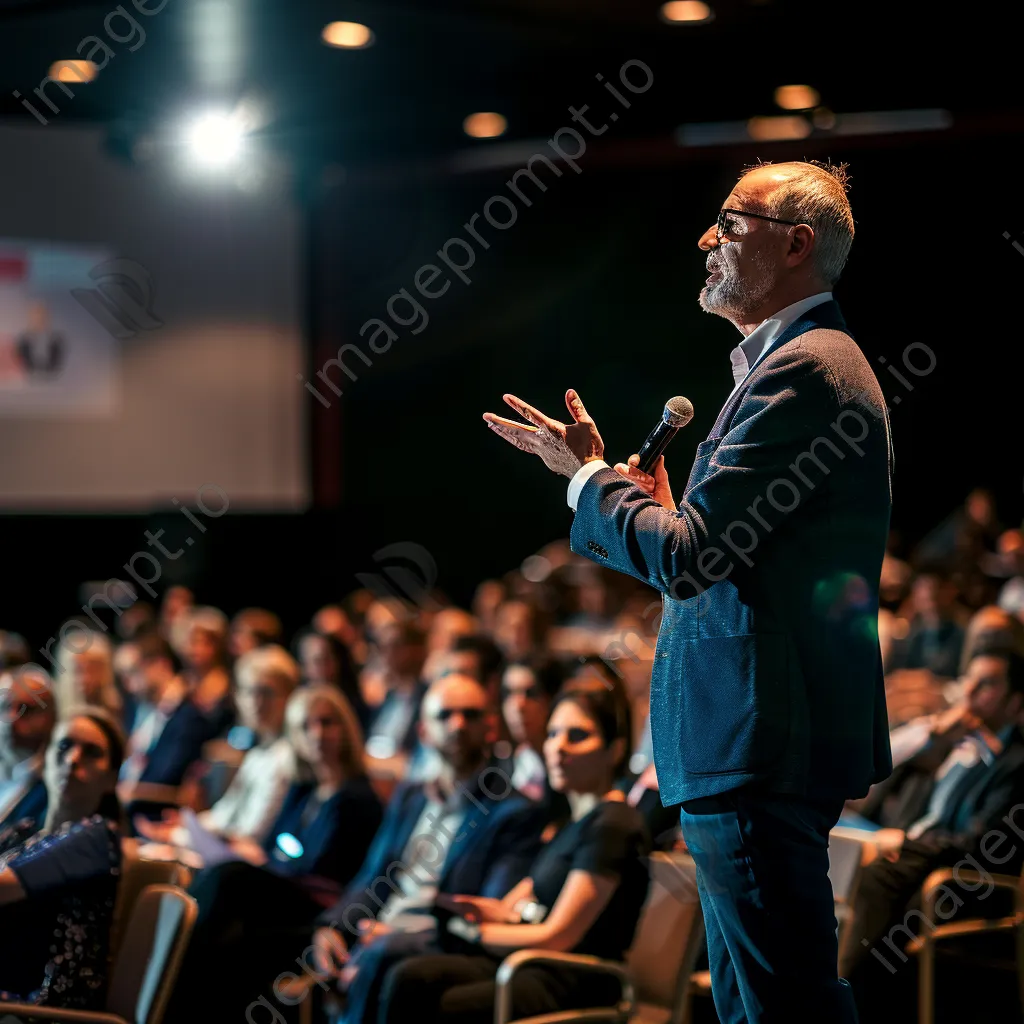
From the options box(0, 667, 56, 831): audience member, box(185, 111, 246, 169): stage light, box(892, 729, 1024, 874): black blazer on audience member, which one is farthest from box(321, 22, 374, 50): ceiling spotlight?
box(892, 729, 1024, 874): black blazer on audience member

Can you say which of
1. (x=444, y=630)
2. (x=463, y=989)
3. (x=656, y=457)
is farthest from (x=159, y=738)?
(x=656, y=457)

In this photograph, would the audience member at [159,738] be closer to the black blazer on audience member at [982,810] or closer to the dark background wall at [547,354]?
the black blazer on audience member at [982,810]

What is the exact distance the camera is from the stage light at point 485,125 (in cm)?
779

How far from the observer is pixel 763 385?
1.54 meters

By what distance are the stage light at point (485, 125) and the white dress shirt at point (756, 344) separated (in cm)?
639

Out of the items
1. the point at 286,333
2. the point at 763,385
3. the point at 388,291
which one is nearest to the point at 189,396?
the point at 286,333

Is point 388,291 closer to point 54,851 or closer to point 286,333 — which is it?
point 286,333

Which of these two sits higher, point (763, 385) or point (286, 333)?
point (286, 333)

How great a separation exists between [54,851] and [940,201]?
832 centimetres

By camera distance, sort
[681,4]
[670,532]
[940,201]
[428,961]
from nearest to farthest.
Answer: [670,532], [428,961], [681,4], [940,201]

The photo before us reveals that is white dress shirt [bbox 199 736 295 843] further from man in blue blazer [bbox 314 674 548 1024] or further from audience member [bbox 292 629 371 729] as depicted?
audience member [bbox 292 629 371 729]

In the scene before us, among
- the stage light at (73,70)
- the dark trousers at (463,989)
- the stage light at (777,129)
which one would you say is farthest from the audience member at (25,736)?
the stage light at (777,129)

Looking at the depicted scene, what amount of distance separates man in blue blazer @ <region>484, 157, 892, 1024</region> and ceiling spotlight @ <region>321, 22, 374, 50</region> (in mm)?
5000

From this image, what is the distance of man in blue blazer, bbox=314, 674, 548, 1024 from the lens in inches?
117
